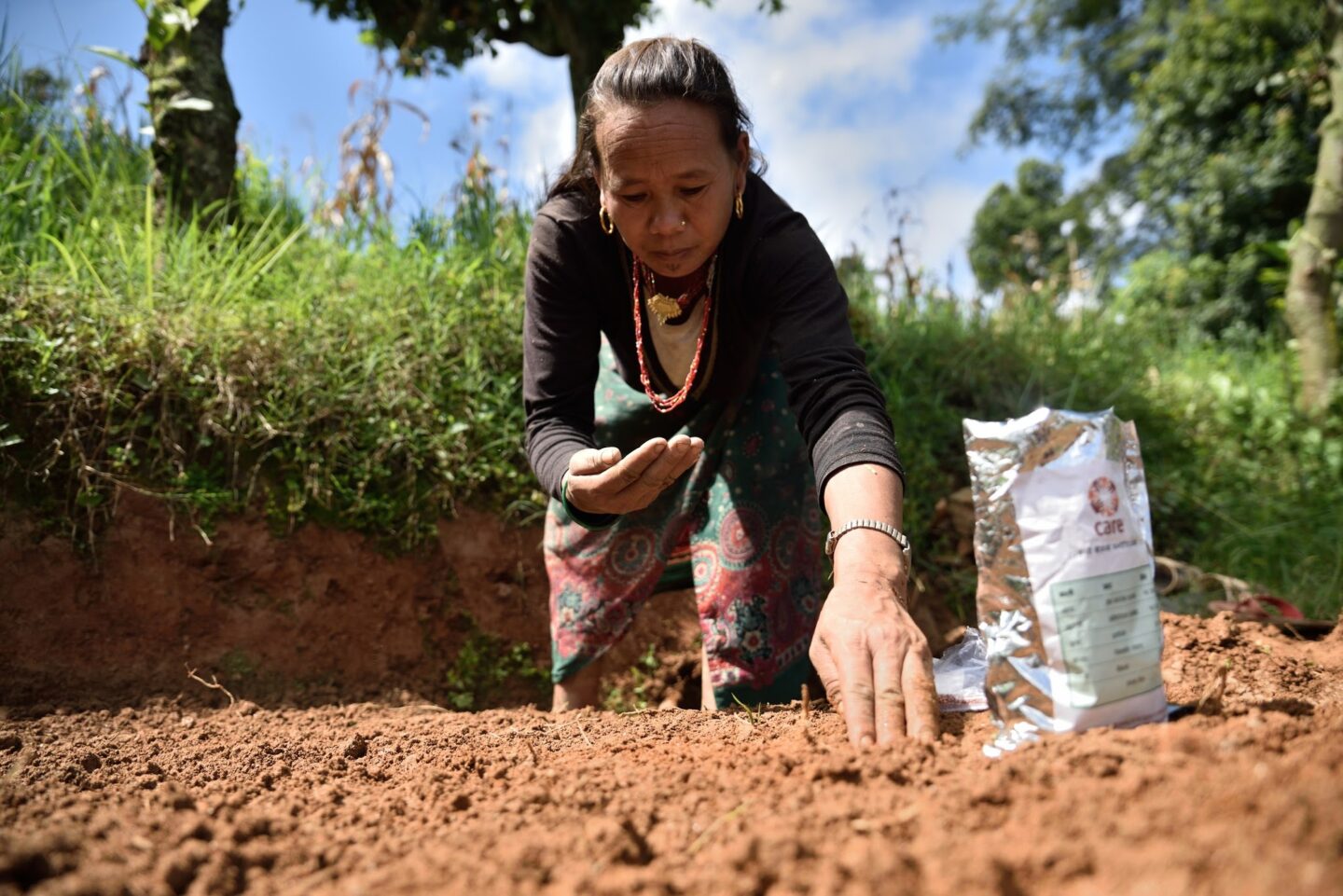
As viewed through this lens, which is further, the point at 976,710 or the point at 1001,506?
the point at 976,710

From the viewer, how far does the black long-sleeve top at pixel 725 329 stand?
1.68 meters

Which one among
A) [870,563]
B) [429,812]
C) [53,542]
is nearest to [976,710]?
[870,563]

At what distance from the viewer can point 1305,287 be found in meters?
4.95

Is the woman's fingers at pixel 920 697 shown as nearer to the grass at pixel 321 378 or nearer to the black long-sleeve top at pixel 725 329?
the black long-sleeve top at pixel 725 329

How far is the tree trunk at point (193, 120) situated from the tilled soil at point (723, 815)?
2.43 m

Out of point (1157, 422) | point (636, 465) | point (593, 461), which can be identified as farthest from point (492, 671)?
point (1157, 422)

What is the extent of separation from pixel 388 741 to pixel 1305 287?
17.8 ft

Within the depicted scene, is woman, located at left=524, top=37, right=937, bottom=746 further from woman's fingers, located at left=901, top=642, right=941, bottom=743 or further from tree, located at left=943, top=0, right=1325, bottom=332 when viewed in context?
tree, located at left=943, top=0, right=1325, bottom=332

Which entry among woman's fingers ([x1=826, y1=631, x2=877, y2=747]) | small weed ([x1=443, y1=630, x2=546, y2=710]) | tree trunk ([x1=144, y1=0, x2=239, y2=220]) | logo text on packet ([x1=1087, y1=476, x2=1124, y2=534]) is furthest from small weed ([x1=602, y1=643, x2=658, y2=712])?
tree trunk ([x1=144, y1=0, x2=239, y2=220])

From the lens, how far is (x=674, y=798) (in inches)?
44.9

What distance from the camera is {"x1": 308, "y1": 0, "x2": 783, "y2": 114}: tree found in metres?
3.97

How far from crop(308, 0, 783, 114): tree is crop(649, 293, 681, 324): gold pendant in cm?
227

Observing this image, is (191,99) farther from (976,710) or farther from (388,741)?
(976,710)

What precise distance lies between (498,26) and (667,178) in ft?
10.0
